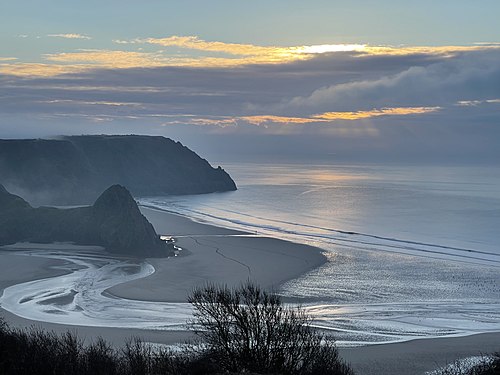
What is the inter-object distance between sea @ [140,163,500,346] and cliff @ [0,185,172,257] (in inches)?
764

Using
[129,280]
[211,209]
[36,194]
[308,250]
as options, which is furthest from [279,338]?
[36,194]

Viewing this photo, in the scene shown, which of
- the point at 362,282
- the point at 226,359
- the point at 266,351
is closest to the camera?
the point at 226,359

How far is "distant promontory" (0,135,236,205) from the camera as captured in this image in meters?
139

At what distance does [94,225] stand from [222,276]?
2308cm

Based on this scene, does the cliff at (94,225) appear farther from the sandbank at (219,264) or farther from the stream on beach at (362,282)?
the sandbank at (219,264)

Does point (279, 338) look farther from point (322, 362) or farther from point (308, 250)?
point (308, 250)

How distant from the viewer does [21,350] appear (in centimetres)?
2862

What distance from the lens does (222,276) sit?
197ft

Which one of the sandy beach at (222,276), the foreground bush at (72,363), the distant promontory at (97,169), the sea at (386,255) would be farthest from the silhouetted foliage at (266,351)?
the distant promontory at (97,169)

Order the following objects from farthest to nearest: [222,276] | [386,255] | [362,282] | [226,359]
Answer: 1. [386,255]
2. [222,276]
3. [362,282]
4. [226,359]

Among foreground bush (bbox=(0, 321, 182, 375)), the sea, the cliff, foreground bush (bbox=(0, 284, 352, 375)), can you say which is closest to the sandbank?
the sea

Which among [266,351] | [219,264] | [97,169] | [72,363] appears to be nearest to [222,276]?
[219,264]

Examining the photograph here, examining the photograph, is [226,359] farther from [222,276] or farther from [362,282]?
[222,276]

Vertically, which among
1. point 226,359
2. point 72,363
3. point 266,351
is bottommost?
point 72,363
